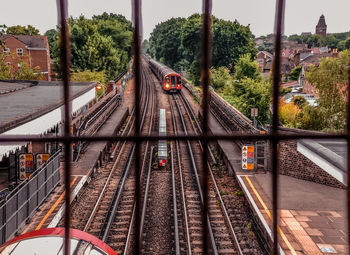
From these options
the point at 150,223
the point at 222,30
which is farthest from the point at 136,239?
the point at 222,30

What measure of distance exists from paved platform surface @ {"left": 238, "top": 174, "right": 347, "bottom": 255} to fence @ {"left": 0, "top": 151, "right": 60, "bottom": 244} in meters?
4.09

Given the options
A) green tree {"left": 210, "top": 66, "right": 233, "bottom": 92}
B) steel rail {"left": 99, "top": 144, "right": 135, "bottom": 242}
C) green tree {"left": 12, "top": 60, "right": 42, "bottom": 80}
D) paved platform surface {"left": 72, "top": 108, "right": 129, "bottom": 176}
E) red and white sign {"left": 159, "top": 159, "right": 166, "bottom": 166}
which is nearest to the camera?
steel rail {"left": 99, "top": 144, "right": 135, "bottom": 242}

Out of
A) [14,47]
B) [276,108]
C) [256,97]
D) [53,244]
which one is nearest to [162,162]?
[256,97]

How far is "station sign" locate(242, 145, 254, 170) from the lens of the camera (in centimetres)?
873

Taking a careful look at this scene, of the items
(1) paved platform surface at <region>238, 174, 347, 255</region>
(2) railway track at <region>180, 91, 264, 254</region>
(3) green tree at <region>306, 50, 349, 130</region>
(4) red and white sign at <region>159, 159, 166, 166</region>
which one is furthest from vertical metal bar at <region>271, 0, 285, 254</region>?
(4) red and white sign at <region>159, 159, 166, 166</region>

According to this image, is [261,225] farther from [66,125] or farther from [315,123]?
[66,125]

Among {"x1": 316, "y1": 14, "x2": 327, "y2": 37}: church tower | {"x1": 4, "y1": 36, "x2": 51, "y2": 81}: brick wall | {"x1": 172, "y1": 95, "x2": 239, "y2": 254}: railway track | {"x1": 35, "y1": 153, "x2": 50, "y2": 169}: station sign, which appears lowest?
{"x1": 172, "y1": 95, "x2": 239, "y2": 254}: railway track

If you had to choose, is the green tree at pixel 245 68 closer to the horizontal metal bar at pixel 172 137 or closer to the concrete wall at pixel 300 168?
the concrete wall at pixel 300 168

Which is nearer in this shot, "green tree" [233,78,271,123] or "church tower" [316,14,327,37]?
A: "church tower" [316,14,327,37]

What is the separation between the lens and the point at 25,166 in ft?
24.2

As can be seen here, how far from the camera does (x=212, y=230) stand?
21.4 feet

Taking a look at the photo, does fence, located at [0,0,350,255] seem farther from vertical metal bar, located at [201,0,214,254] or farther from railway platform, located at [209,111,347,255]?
railway platform, located at [209,111,347,255]

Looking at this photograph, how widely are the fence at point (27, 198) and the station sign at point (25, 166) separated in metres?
0.26

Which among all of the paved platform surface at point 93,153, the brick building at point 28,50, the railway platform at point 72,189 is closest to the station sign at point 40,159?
the railway platform at point 72,189
